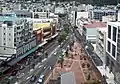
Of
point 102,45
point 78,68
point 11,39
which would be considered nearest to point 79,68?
point 78,68

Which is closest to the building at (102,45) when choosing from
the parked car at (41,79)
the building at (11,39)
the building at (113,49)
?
the building at (113,49)

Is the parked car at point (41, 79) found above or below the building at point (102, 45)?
below

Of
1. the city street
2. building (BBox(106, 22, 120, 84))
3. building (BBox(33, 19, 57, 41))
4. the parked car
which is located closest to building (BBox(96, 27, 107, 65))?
the city street

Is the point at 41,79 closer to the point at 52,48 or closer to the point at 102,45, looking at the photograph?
the point at 102,45

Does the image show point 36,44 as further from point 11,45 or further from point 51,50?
point 11,45

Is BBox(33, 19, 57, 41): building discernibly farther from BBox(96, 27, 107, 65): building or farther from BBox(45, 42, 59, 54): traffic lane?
BBox(96, 27, 107, 65): building

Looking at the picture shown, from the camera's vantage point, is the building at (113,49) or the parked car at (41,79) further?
the parked car at (41,79)

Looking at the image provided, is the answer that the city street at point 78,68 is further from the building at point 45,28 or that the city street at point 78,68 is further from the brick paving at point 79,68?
the building at point 45,28
